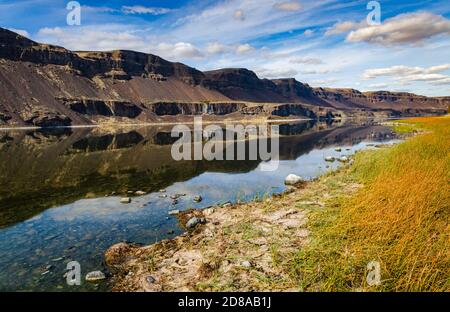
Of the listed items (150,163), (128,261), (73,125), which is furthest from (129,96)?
(128,261)

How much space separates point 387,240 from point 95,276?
811cm

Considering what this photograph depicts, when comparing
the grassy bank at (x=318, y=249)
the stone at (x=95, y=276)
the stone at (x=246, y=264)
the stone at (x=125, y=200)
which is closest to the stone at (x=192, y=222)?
the grassy bank at (x=318, y=249)

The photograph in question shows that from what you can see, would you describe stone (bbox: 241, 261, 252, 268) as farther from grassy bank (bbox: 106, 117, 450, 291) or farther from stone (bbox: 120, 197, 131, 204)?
stone (bbox: 120, 197, 131, 204)

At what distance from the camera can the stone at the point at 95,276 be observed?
9829 millimetres

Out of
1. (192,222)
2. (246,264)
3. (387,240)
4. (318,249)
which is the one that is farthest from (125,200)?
(387,240)

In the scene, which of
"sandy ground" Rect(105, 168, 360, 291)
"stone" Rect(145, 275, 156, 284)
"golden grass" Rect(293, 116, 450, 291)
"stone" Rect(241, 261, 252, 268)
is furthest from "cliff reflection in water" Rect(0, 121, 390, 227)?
"golden grass" Rect(293, 116, 450, 291)

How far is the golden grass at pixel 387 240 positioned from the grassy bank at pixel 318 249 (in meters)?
0.02

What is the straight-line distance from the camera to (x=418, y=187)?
11.1m

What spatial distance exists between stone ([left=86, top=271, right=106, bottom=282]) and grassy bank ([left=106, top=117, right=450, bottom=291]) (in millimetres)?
472

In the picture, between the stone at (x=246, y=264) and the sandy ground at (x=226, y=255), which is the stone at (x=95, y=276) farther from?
the stone at (x=246, y=264)

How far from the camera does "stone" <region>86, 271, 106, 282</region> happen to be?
9.83 m

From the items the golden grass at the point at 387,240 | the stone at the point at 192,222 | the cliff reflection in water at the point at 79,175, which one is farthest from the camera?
the cliff reflection in water at the point at 79,175

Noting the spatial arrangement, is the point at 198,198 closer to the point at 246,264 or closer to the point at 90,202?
the point at 90,202
